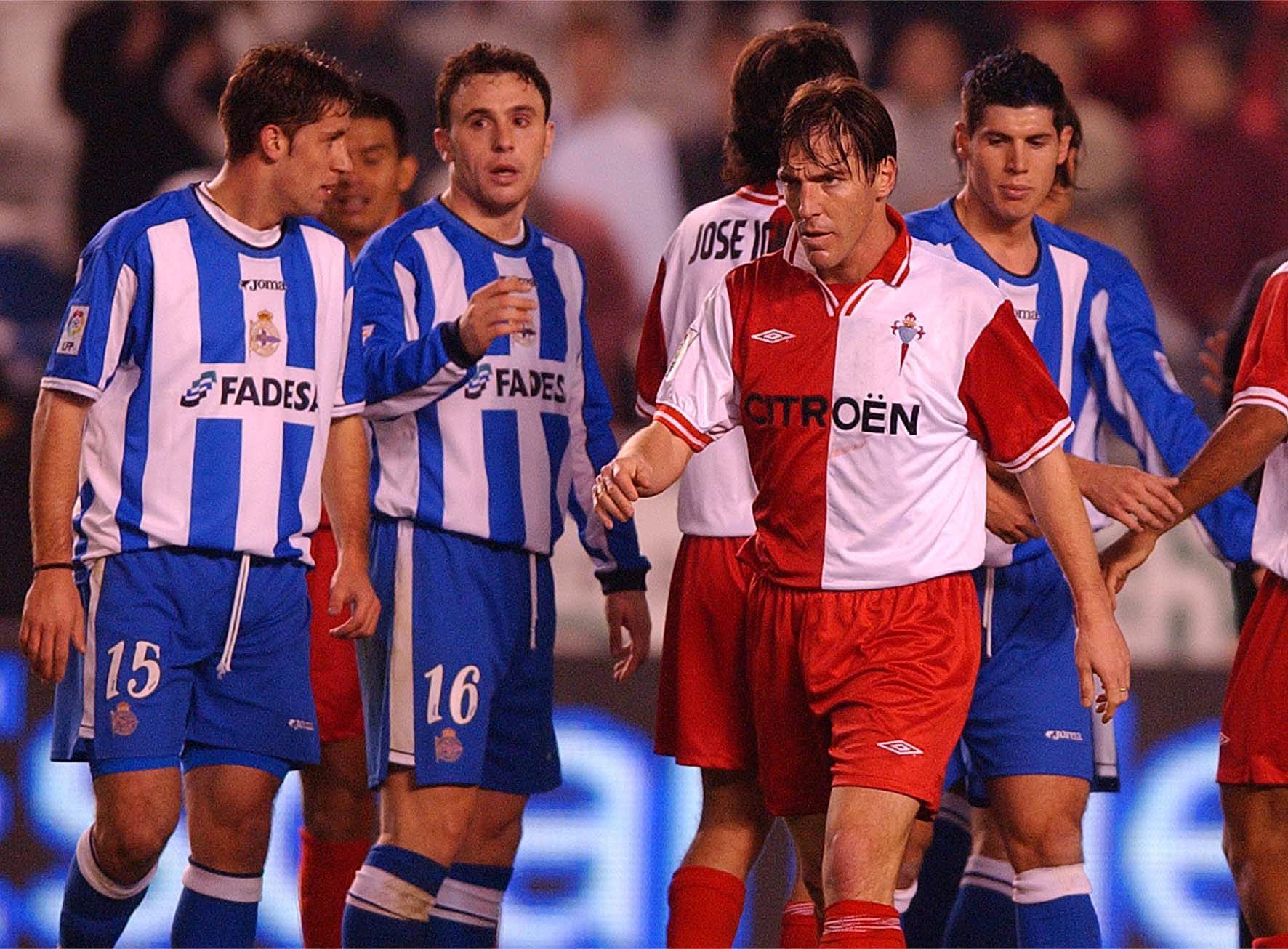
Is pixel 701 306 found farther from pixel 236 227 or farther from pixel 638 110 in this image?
pixel 638 110

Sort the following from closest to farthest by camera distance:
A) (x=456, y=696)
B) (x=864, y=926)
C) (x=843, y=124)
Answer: (x=864, y=926) < (x=843, y=124) < (x=456, y=696)

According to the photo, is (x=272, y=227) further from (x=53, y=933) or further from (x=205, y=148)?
(x=205, y=148)

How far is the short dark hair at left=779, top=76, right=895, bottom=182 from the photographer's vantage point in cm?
365

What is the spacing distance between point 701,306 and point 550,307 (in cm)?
53

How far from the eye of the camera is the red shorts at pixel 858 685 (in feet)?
11.7

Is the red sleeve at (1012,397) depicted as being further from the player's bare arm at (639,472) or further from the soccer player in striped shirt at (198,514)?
the soccer player in striped shirt at (198,514)

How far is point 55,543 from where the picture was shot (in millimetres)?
3967

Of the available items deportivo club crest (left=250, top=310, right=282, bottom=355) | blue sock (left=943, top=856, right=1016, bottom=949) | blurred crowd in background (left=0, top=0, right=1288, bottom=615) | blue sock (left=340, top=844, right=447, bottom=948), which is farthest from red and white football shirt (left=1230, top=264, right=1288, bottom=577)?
blurred crowd in background (left=0, top=0, right=1288, bottom=615)

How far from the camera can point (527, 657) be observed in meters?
4.63

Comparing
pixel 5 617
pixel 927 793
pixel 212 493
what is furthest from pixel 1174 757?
pixel 5 617

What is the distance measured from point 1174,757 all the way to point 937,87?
11.1 feet

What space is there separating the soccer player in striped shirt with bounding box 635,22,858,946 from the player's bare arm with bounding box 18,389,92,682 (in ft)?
4.19

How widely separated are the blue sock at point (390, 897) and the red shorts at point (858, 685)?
0.94 metres

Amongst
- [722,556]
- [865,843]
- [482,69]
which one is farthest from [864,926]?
[482,69]
